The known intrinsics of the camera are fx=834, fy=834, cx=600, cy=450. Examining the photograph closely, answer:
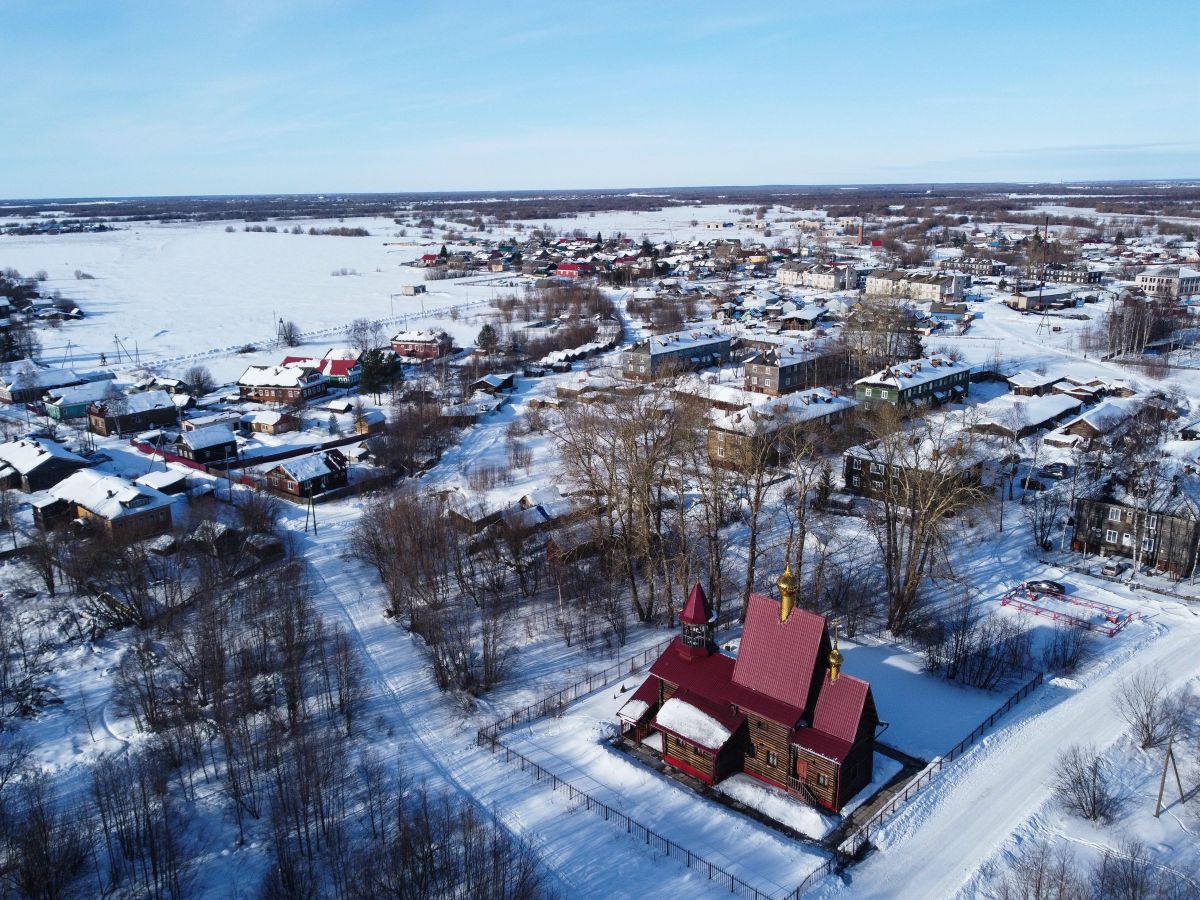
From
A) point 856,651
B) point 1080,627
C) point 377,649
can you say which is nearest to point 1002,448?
point 1080,627

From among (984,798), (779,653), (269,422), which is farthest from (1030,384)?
(269,422)

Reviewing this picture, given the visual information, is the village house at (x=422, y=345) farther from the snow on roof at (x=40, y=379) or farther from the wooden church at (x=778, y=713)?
the wooden church at (x=778, y=713)

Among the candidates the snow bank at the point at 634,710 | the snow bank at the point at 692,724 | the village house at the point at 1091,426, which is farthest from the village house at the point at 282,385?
the village house at the point at 1091,426

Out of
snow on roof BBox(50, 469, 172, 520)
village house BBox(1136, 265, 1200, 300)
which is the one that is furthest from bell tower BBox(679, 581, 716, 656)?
village house BBox(1136, 265, 1200, 300)

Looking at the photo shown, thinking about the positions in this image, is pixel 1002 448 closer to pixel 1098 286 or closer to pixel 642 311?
pixel 642 311

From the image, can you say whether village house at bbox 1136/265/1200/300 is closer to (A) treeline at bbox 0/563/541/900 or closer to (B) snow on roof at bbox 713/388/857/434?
(B) snow on roof at bbox 713/388/857/434

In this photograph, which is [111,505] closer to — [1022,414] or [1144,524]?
[1144,524]
